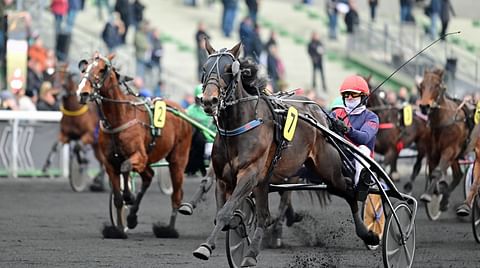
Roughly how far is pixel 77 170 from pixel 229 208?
34.3 feet

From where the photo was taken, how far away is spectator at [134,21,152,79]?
2673cm

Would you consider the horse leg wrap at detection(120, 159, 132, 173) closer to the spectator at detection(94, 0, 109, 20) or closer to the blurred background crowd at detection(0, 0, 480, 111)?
the blurred background crowd at detection(0, 0, 480, 111)

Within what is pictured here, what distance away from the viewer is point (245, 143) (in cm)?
949

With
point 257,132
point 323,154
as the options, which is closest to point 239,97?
point 257,132

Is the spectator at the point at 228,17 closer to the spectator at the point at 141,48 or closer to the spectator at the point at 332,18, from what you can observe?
the spectator at the point at 332,18

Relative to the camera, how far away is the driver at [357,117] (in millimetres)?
10727

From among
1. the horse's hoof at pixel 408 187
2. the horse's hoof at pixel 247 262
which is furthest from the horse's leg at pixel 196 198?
the horse's hoof at pixel 408 187

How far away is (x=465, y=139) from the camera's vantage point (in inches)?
635

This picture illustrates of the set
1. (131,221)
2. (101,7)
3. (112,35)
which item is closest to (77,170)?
(131,221)

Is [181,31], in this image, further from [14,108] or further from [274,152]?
[274,152]

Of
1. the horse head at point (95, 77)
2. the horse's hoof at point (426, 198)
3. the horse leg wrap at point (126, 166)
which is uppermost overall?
the horse head at point (95, 77)

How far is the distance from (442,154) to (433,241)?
3.47 m

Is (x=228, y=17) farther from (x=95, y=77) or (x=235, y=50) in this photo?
(x=235, y=50)

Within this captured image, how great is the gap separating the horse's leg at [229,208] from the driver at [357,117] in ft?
4.81
